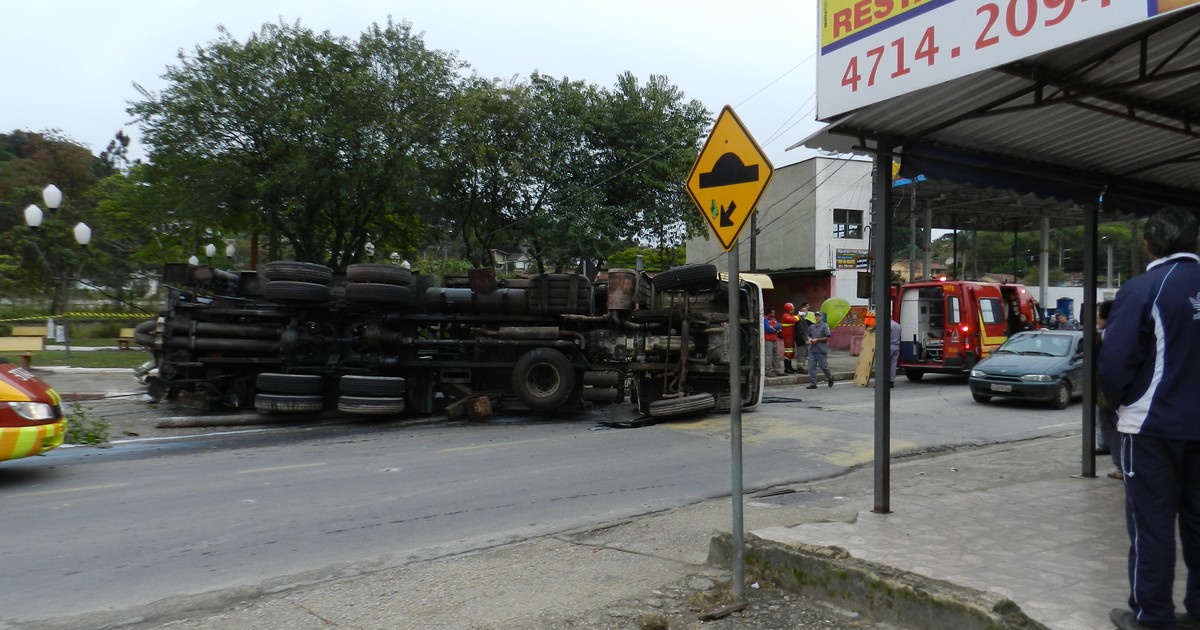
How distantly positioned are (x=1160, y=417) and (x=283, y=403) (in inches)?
427

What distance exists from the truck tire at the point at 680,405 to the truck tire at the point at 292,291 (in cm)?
520

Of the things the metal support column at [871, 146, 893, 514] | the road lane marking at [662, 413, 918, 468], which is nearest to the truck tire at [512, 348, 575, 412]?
the road lane marking at [662, 413, 918, 468]

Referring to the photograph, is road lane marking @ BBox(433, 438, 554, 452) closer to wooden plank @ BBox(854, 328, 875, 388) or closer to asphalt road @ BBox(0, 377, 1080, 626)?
asphalt road @ BBox(0, 377, 1080, 626)

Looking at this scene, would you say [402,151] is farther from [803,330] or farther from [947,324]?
[947,324]

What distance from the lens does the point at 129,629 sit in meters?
4.57

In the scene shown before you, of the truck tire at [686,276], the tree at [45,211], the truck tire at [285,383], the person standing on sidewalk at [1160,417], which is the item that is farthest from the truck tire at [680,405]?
the tree at [45,211]

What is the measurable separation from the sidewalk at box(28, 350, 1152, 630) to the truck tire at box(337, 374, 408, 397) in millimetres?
5987

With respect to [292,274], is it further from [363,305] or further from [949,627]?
[949,627]

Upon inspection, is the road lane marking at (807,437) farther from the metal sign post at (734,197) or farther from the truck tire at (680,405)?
the metal sign post at (734,197)

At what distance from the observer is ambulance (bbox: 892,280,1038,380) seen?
1830 centimetres

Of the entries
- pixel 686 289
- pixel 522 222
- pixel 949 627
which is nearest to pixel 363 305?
pixel 686 289

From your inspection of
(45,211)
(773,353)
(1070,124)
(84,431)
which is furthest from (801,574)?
(45,211)

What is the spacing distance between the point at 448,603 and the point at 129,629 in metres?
1.76

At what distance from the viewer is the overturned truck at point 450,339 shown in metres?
12.1
